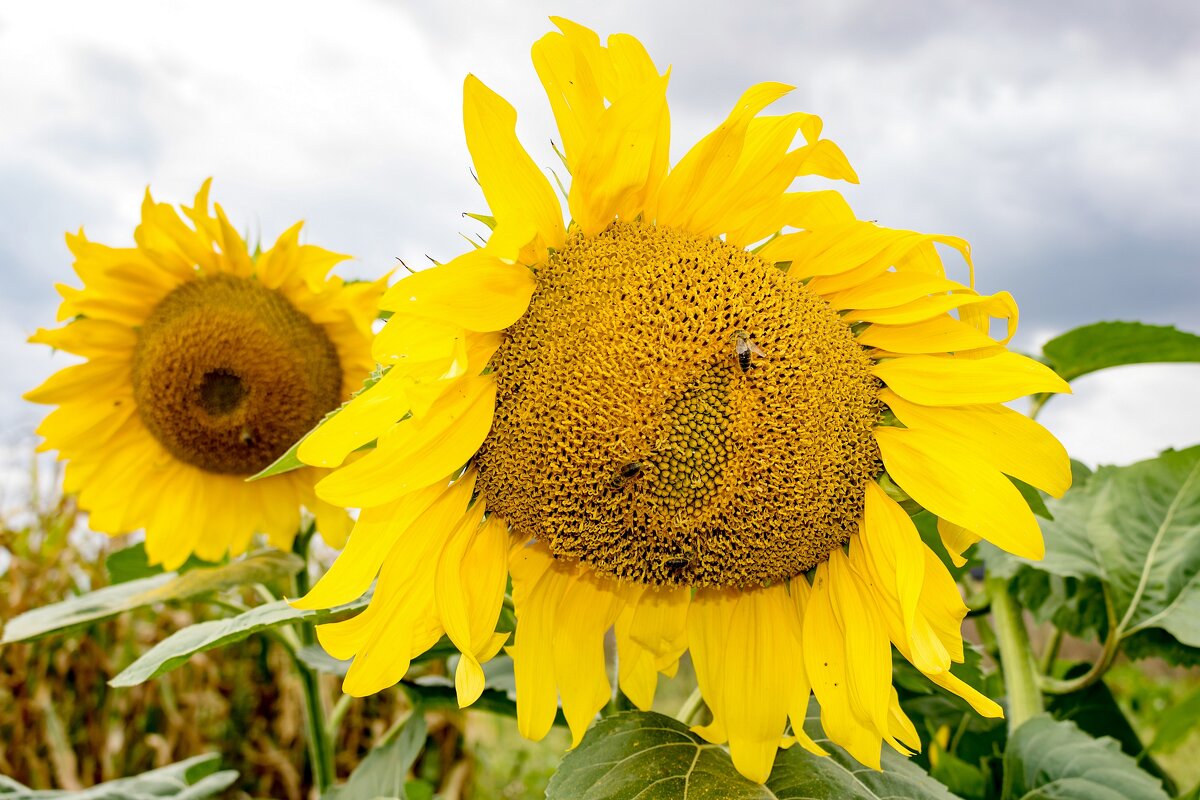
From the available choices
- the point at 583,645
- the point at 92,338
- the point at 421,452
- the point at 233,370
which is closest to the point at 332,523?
the point at 233,370

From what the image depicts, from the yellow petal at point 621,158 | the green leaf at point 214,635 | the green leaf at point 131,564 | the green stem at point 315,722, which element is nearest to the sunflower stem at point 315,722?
the green stem at point 315,722

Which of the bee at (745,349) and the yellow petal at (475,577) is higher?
the bee at (745,349)

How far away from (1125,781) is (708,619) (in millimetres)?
889

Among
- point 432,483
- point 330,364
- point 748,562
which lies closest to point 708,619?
point 748,562

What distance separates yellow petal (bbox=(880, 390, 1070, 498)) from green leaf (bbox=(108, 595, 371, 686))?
0.77m

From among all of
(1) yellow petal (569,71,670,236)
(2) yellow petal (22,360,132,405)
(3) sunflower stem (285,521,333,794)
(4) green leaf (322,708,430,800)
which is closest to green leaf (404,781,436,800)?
(3) sunflower stem (285,521,333,794)

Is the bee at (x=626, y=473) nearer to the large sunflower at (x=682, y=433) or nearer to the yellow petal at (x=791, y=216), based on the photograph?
the large sunflower at (x=682, y=433)

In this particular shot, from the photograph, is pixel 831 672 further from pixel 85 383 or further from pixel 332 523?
pixel 85 383

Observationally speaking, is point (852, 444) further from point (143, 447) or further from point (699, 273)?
point (143, 447)

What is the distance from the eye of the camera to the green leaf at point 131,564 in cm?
264

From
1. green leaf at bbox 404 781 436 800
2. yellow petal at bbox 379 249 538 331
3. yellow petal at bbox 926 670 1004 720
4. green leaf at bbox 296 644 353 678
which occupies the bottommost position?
green leaf at bbox 404 781 436 800

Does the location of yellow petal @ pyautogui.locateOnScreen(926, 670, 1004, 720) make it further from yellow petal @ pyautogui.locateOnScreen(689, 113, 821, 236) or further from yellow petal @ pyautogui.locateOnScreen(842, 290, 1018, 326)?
yellow petal @ pyautogui.locateOnScreen(689, 113, 821, 236)

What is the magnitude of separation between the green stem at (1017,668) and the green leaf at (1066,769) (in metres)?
0.19

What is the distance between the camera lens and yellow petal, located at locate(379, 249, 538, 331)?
101 cm
